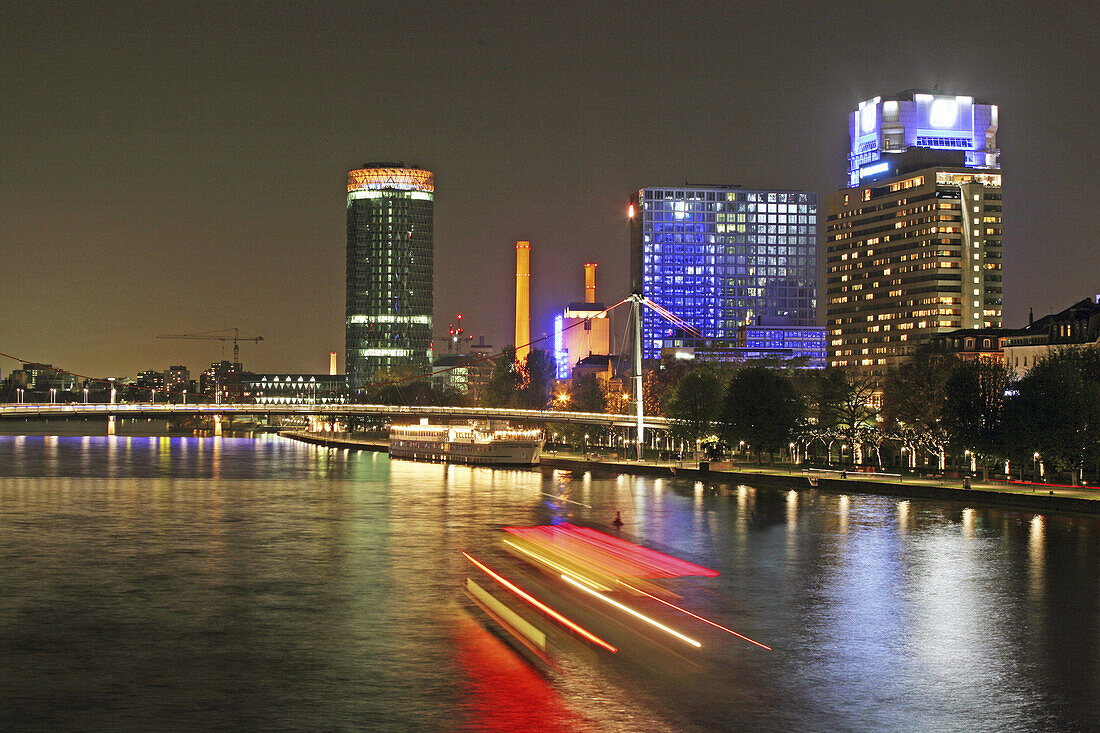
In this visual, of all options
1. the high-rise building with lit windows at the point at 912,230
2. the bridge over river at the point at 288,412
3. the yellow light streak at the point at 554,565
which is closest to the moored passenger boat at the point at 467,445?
the bridge over river at the point at 288,412

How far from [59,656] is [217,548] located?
53.8ft

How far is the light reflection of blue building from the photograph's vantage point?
17750 centimetres

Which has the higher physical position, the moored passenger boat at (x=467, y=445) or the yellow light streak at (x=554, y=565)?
the moored passenger boat at (x=467, y=445)

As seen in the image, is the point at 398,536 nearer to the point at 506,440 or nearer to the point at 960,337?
the point at 506,440

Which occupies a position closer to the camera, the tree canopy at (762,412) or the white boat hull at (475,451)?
the tree canopy at (762,412)

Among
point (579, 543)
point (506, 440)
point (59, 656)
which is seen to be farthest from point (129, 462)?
point (59, 656)

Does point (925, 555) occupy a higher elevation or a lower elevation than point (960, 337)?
lower

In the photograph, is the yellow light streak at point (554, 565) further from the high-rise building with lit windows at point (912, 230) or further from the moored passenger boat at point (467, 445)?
the high-rise building with lit windows at point (912, 230)

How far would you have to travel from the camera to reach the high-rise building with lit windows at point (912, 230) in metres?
160

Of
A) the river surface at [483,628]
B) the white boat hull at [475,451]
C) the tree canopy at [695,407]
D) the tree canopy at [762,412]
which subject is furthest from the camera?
the white boat hull at [475,451]

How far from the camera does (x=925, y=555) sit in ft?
120

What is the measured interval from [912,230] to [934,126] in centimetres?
2348

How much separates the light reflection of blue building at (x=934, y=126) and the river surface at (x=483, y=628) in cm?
13849

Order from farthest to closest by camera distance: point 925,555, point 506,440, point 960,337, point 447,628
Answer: point 960,337
point 506,440
point 925,555
point 447,628
